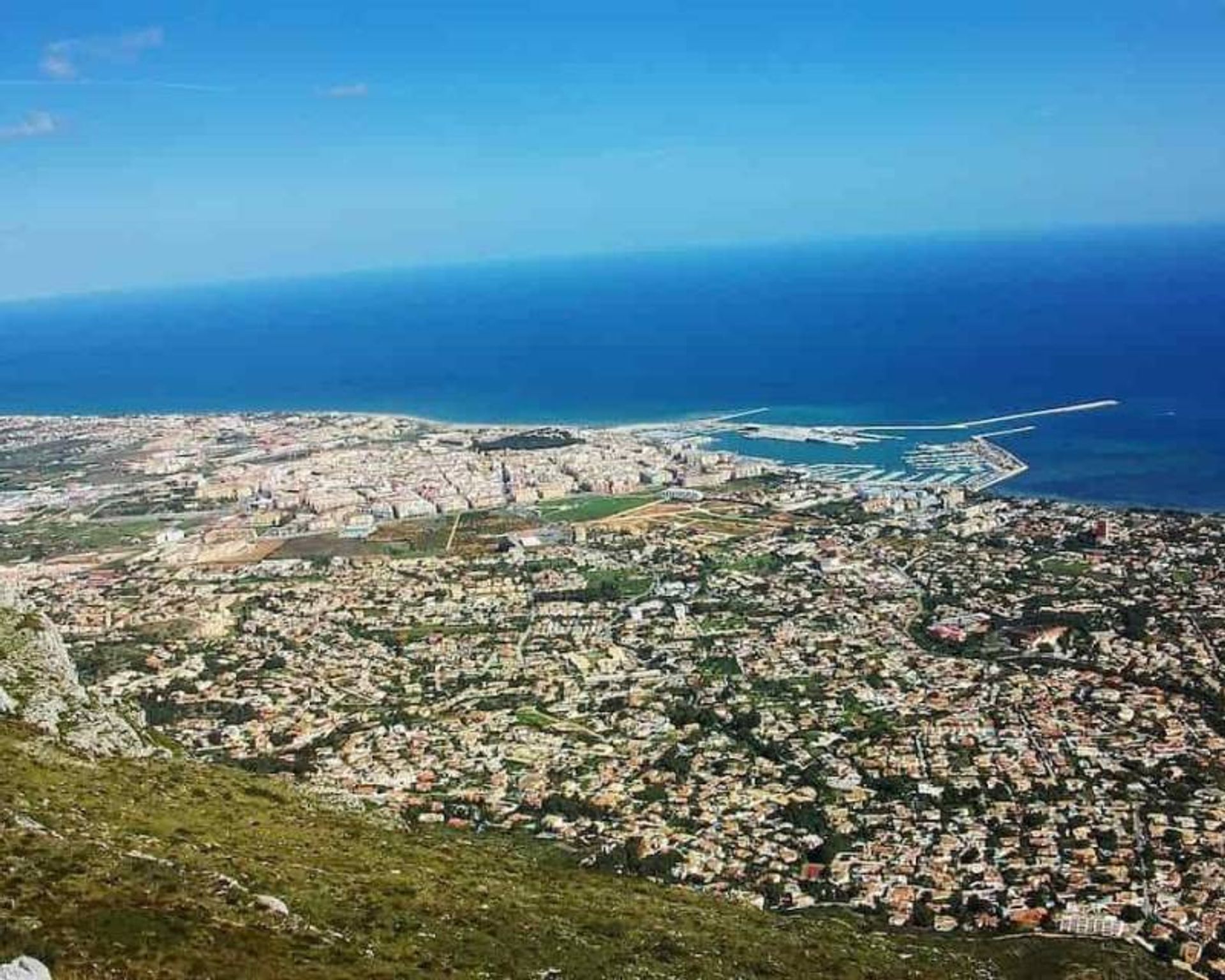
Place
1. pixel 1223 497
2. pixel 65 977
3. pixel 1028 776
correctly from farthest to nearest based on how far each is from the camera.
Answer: pixel 1223 497
pixel 1028 776
pixel 65 977

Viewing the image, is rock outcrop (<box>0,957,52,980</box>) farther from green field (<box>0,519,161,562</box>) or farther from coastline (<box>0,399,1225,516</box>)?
coastline (<box>0,399,1225,516</box>)

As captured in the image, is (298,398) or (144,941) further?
(298,398)

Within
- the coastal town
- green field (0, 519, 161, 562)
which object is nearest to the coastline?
the coastal town

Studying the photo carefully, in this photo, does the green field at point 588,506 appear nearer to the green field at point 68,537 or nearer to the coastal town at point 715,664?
the coastal town at point 715,664

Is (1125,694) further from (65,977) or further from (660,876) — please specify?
(65,977)

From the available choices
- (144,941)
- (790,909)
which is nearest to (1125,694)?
(790,909)

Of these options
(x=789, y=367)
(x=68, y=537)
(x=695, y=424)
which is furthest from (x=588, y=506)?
(x=789, y=367)

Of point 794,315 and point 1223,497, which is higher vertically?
point 794,315
